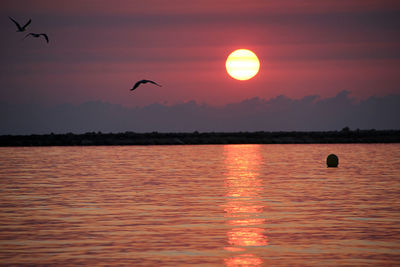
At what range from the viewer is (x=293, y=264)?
1603cm

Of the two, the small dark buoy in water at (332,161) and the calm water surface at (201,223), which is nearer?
the calm water surface at (201,223)

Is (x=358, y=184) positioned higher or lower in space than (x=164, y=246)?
higher

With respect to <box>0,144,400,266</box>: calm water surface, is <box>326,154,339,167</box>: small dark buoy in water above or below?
above

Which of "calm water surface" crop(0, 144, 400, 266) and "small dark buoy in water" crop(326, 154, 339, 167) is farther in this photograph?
"small dark buoy in water" crop(326, 154, 339, 167)

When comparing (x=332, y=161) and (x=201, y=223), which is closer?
(x=201, y=223)

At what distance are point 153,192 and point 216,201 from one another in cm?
491

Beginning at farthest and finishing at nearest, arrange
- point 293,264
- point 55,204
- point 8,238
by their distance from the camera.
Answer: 1. point 55,204
2. point 8,238
3. point 293,264

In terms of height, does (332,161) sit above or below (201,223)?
above

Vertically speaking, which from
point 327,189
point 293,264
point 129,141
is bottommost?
point 293,264

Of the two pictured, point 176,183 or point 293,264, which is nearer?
point 293,264

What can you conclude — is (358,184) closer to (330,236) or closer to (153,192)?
(153,192)

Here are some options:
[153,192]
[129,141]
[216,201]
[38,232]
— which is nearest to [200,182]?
→ [153,192]

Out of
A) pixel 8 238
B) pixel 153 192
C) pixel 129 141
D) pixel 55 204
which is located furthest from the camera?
pixel 129 141

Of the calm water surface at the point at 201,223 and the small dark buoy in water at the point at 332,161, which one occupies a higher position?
the small dark buoy in water at the point at 332,161
